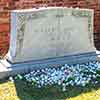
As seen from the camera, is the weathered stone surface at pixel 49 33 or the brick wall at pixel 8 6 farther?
the brick wall at pixel 8 6

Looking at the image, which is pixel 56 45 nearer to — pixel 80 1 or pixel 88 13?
pixel 88 13

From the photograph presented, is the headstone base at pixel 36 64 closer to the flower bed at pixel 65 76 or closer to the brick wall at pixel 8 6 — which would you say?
the flower bed at pixel 65 76

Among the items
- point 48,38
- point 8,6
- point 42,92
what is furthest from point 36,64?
point 8,6

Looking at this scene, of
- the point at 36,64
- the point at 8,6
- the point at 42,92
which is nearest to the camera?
the point at 42,92

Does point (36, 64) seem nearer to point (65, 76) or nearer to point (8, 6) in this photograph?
point (65, 76)

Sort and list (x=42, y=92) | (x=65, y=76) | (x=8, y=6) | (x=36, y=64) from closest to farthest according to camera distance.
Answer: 1. (x=42, y=92)
2. (x=65, y=76)
3. (x=36, y=64)
4. (x=8, y=6)

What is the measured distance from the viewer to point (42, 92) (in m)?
5.52

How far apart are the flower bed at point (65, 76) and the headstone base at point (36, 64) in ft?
0.25

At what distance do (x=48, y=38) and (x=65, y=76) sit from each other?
0.72 metres

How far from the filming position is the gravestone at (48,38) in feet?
19.4

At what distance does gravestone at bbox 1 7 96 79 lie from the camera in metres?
5.91

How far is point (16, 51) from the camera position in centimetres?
593

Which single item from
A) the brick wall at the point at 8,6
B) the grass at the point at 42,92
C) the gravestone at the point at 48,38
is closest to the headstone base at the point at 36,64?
the gravestone at the point at 48,38

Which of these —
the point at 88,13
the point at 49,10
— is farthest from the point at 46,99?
the point at 88,13
